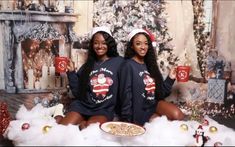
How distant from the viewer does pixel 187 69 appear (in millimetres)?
3514

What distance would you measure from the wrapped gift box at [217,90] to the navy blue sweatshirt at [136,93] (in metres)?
0.85

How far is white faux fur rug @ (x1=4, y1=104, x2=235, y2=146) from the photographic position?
279 cm

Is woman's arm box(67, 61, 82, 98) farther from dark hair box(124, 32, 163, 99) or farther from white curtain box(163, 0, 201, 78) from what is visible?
white curtain box(163, 0, 201, 78)

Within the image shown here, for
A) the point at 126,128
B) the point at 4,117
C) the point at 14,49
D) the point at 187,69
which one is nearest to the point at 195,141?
the point at 126,128

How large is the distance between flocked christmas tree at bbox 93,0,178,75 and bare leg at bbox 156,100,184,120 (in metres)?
0.67

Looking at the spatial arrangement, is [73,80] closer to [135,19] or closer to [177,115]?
[135,19]

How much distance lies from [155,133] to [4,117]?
60.4 inches

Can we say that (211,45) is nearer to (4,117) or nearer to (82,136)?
(82,136)

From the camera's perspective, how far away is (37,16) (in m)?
3.63

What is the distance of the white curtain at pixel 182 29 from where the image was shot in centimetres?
381

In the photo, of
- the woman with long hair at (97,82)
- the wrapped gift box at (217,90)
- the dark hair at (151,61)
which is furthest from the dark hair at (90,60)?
the wrapped gift box at (217,90)

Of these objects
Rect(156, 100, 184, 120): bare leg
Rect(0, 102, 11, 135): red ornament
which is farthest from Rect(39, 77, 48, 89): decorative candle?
Rect(156, 100, 184, 120): bare leg

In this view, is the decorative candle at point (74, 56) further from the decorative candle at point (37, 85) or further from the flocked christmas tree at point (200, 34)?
the flocked christmas tree at point (200, 34)

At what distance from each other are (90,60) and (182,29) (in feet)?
3.83
